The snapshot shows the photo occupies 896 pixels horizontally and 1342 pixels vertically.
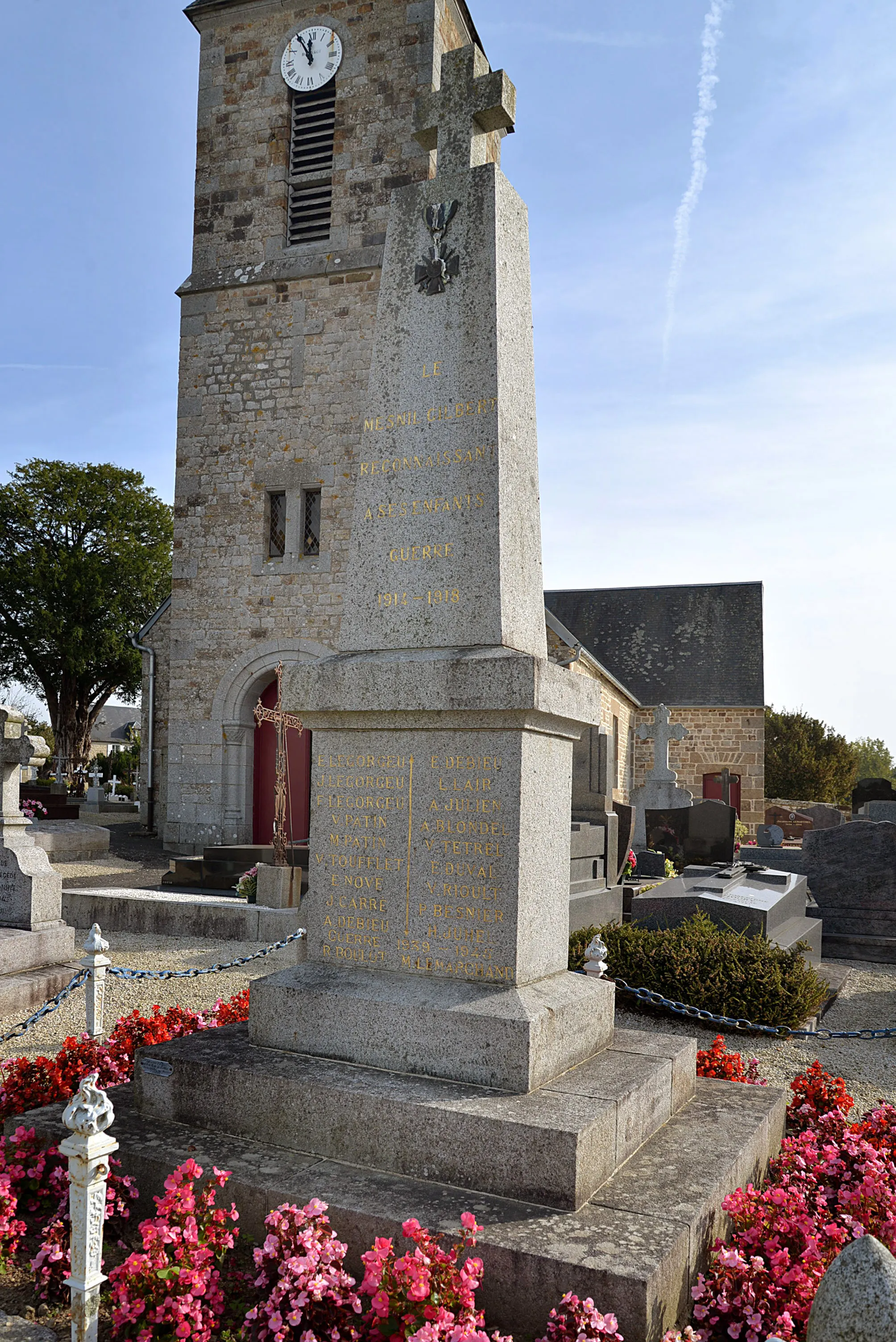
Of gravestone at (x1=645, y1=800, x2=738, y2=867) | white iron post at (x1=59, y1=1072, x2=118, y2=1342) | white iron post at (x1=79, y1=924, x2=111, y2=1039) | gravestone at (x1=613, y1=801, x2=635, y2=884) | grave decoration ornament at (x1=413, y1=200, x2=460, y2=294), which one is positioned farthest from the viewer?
gravestone at (x1=645, y1=800, x2=738, y2=867)

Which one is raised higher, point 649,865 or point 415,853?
point 415,853

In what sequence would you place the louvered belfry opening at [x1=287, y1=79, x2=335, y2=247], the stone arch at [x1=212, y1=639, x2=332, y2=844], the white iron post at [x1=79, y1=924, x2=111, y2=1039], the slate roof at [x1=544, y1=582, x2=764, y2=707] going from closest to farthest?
the white iron post at [x1=79, y1=924, x2=111, y2=1039] < the stone arch at [x1=212, y1=639, x2=332, y2=844] < the louvered belfry opening at [x1=287, y1=79, x2=335, y2=247] < the slate roof at [x1=544, y1=582, x2=764, y2=707]

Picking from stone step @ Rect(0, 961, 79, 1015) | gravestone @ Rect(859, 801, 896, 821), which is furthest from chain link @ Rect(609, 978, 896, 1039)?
gravestone @ Rect(859, 801, 896, 821)

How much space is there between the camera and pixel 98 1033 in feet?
16.9

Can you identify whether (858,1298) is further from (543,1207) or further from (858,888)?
(858,888)

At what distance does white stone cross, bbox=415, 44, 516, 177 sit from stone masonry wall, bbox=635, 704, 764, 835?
23.1 meters

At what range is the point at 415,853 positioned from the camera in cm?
370

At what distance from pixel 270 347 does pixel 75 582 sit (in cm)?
1945

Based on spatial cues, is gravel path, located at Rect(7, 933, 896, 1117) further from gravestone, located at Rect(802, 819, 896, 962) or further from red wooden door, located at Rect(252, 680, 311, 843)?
red wooden door, located at Rect(252, 680, 311, 843)

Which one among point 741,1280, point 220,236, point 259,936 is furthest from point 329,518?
point 741,1280

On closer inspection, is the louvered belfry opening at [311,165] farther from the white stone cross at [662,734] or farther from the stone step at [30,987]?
the stone step at [30,987]

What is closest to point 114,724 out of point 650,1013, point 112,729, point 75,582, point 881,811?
point 112,729

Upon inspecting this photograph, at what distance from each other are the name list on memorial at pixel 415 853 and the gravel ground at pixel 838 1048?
7.16 ft

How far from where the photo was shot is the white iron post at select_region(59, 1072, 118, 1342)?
7.83 feet
